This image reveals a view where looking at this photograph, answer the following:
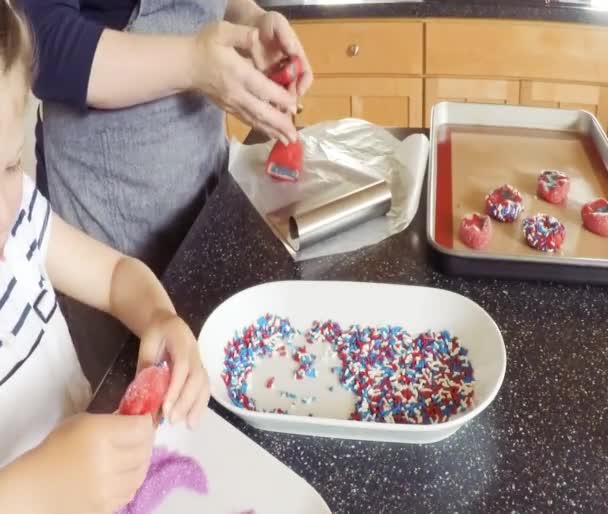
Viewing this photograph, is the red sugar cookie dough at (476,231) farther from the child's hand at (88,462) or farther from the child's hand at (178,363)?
the child's hand at (88,462)

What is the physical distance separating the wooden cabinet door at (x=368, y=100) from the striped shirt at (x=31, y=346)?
1.32 meters

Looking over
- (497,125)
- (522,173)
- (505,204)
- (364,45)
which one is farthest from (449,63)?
(505,204)

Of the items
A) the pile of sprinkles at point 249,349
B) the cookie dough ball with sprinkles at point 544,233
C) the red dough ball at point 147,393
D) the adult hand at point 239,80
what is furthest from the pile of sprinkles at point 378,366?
the adult hand at point 239,80

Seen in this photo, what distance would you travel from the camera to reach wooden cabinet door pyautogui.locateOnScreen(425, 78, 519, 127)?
1.91 meters

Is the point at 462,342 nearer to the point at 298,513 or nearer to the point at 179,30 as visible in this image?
the point at 298,513

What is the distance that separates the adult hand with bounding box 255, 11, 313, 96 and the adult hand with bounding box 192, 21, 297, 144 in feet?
0.06

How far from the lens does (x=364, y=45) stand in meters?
Answer: 1.90

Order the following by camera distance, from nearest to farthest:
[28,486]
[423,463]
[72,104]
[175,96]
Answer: [28,486], [423,463], [72,104], [175,96]

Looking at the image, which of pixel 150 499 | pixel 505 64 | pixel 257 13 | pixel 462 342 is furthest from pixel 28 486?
pixel 505 64

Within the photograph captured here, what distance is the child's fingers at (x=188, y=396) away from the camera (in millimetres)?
625

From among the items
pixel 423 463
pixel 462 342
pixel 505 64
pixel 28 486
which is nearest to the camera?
pixel 28 486

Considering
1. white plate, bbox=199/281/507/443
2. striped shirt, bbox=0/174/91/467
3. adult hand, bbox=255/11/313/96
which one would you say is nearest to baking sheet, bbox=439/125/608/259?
white plate, bbox=199/281/507/443

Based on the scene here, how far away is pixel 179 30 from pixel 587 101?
1254 mm

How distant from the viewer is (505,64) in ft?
6.14
